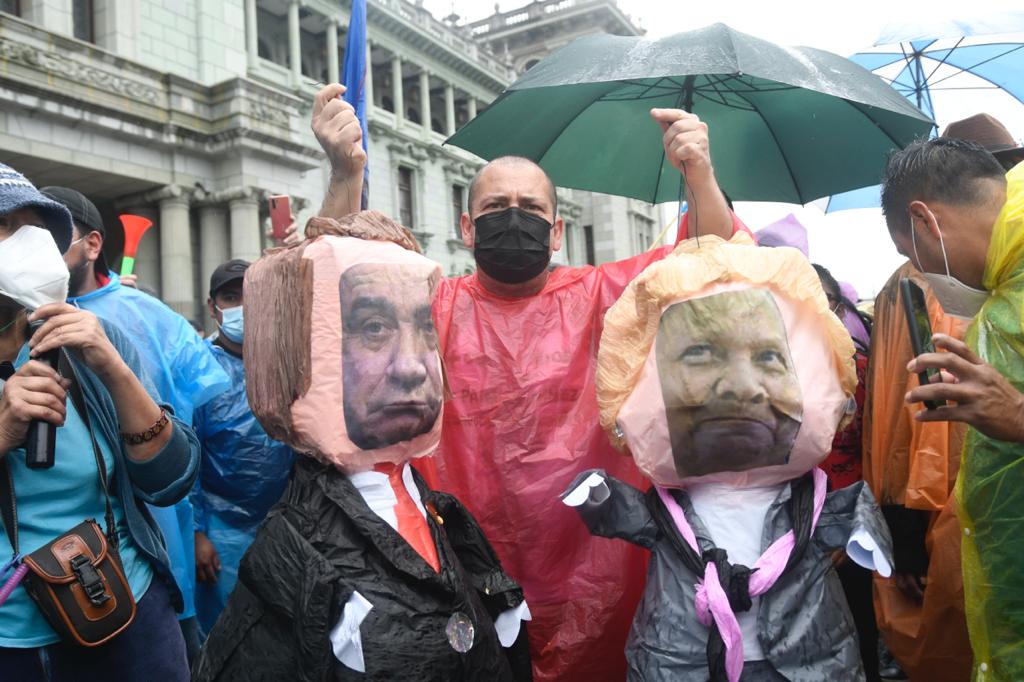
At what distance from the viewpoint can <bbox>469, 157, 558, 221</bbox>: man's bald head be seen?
2570 millimetres

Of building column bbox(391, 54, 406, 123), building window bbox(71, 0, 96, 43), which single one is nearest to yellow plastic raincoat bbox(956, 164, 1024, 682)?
building window bbox(71, 0, 96, 43)

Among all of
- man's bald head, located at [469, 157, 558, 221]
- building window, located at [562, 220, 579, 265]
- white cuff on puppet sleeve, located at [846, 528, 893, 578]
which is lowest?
white cuff on puppet sleeve, located at [846, 528, 893, 578]

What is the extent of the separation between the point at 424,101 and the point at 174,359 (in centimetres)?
2212

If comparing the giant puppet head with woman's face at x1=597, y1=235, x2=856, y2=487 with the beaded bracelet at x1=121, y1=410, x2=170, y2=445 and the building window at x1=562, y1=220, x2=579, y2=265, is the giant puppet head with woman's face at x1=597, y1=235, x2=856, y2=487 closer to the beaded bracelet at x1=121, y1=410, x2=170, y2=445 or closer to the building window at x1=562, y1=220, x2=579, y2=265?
the beaded bracelet at x1=121, y1=410, x2=170, y2=445

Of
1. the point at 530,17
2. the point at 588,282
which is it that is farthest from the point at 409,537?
the point at 530,17

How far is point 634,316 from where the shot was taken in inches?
82.7

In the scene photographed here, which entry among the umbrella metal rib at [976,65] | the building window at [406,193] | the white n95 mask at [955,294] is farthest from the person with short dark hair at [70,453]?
the building window at [406,193]

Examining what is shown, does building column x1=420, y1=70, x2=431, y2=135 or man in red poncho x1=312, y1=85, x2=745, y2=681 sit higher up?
building column x1=420, y1=70, x2=431, y2=135

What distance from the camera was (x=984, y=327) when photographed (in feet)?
6.15

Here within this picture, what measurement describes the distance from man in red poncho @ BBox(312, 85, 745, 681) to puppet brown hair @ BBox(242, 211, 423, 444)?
753mm

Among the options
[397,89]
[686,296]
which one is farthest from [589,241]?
[686,296]

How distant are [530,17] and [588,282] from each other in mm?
32214

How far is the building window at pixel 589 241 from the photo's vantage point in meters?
31.2

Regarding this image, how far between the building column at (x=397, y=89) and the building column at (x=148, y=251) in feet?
34.3
